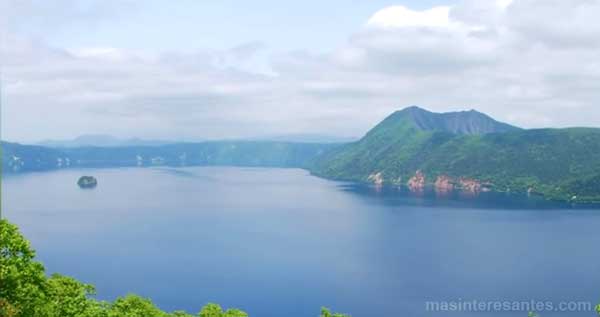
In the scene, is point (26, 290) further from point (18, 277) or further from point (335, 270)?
point (335, 270)

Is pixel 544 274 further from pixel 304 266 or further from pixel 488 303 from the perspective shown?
pixel 304 266

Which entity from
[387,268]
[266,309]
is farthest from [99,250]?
[387,268]

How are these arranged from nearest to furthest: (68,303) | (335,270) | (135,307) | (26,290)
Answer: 1. (26,290)
2. (68,303)
3. (135,307)
4. (335,270)

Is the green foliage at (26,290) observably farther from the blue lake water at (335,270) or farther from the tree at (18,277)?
the blue lake water at (335,270)

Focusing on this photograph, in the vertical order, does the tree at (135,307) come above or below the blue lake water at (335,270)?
above

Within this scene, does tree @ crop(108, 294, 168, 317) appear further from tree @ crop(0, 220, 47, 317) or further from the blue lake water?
the blue lake water

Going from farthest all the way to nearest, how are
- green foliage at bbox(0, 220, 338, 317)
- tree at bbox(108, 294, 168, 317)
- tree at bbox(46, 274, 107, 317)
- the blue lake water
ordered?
1. the blue lake water
2. tree at bbox(108, 294, 168, 317)
3. tree at bbox(46, 274, 107, 317)
4. green foliage at bbox(0, 220, 338, 317)

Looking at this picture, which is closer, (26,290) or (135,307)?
(26,290)

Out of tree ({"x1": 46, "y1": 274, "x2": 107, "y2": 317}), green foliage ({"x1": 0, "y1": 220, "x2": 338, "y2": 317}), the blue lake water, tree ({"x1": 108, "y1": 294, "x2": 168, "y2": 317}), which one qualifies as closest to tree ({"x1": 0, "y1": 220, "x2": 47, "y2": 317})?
green foliage ({"x1": 0, "y1": 220, "x2": 338, "y2": 317})

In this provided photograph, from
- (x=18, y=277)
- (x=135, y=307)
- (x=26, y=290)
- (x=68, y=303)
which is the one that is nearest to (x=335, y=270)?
(x=135, y=307)

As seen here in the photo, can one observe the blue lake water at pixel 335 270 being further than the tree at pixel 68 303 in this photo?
Yes

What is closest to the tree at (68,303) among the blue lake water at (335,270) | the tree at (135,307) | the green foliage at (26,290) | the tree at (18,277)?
the green foliage at (26,290)

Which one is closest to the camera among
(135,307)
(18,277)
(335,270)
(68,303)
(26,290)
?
(18,277)

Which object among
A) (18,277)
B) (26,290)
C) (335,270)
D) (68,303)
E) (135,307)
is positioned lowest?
(335,270)
